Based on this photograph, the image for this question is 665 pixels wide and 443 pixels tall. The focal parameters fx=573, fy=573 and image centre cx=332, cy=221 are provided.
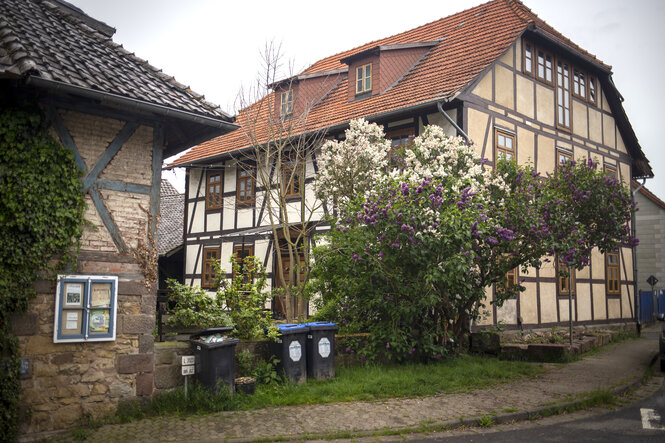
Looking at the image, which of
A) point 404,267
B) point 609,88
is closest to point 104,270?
point 404,267

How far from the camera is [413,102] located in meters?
13.6

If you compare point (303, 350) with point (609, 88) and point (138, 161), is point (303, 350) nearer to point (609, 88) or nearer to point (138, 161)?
point (138, 161)

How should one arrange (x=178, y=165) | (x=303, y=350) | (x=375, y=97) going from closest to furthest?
(x=303, y=350) → (x=375, y=97) → (x=178, y=165)

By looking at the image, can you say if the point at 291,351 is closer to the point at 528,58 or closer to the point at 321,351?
the point at 321,351

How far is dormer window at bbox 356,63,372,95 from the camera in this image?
16.3 metres

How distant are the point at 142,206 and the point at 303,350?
3.11 metres

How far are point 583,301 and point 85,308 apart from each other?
14.6 m

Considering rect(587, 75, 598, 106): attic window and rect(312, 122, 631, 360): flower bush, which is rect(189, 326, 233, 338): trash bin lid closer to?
rect(312, 122, 631, 360): flower bush

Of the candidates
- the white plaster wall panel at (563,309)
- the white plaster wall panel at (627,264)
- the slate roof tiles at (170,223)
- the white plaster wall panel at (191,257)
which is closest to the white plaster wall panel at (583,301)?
the white plaster wall panel at (563,309)

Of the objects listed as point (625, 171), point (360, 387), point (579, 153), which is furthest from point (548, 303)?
point (360, 387)

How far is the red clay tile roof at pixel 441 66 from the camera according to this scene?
1376 centimetres

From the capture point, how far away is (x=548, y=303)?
50.6 feet

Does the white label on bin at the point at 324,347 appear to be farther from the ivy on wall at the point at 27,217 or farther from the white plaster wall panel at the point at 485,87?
the white plaster wall panel at the point at 485,87

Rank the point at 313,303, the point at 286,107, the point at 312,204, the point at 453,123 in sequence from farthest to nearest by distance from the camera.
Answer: the point at 312,204 < the point at 286,107 < the point at 453,123 < the point at 313,303
